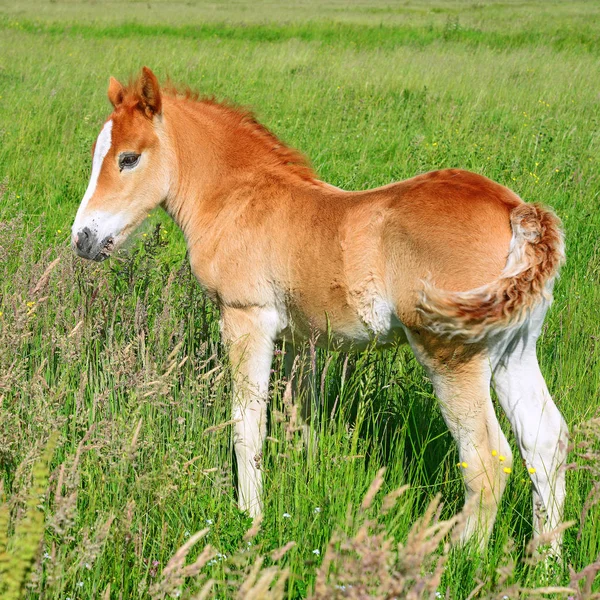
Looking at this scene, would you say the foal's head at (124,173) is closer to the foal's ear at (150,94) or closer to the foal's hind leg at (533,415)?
the foal's ear at (150,94)

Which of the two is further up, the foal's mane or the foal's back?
the foal's mane

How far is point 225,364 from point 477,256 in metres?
1.46

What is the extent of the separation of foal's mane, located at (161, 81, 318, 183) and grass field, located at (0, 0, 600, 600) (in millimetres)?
243

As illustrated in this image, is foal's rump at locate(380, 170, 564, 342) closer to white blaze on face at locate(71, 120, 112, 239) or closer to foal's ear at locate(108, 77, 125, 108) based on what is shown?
white blaze on face at locate(71, 120, 112, 239)

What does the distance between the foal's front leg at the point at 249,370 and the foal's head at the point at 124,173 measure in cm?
71

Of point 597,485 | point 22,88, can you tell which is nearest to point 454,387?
point 597,485

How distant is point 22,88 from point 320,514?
9120mm

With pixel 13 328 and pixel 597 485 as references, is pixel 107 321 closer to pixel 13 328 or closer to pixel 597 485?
pixel 13 328

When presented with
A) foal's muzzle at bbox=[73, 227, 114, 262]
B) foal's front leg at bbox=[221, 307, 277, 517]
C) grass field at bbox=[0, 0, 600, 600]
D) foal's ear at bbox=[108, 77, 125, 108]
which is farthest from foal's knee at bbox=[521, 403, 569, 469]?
foal's ear at bbox=[108, 77, 125, 108]

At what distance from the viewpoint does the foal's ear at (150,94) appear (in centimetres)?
360

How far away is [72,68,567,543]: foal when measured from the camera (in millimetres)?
2785

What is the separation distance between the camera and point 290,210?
3.48 meters

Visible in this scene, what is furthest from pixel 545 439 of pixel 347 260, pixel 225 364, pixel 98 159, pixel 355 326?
pixel 98 159

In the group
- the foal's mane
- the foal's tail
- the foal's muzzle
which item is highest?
the foal's mane
